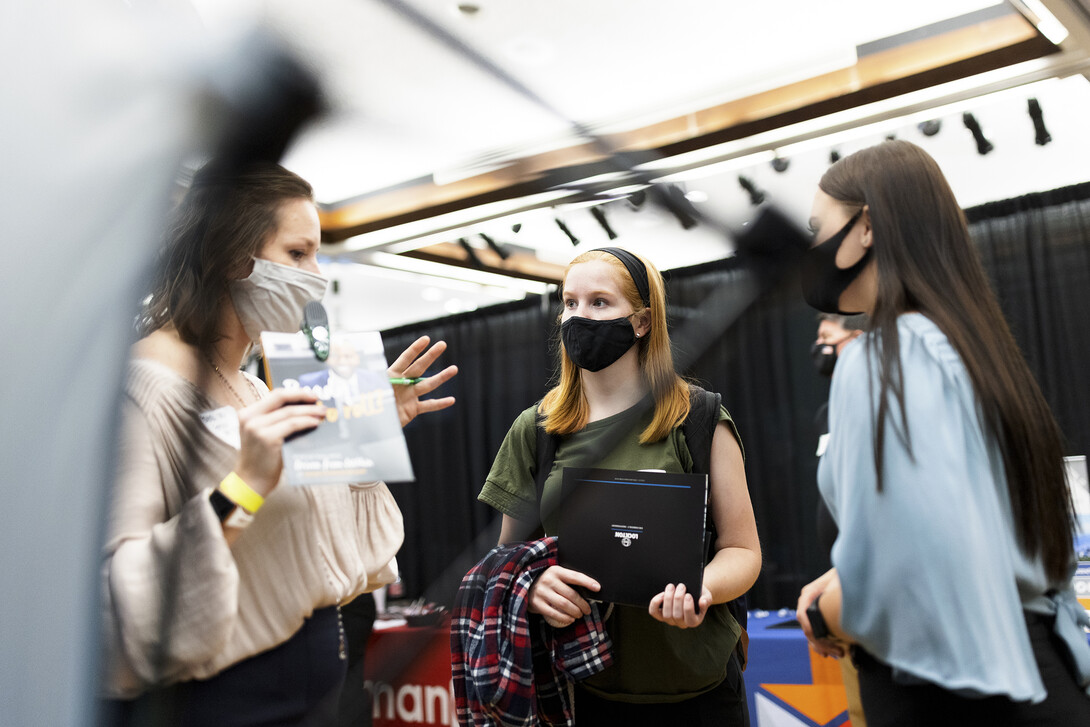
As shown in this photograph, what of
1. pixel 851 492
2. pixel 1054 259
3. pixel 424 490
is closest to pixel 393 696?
pixel 424 490

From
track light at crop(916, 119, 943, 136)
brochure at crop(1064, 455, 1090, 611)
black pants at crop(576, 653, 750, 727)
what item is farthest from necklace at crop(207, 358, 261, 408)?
brochure at crop(1064, 455, 1090, 611)

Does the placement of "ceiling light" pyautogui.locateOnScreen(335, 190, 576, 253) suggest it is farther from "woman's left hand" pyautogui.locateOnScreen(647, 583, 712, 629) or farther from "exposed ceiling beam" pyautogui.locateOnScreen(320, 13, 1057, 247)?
"woman's left hand" pyautogui.locateOnScreen(647, 583, 712, 629)

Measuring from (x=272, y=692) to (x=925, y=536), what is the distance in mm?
425

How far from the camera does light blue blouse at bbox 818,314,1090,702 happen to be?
1.53 feet

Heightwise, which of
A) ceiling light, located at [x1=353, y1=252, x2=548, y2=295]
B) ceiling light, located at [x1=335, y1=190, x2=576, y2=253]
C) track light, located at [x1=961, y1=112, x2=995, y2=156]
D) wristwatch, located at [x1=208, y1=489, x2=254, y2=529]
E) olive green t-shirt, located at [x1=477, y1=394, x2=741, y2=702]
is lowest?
olive green t-shirt, located at [x1=477, y1=394, x2=741, y2=702]

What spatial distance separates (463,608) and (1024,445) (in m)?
0.49

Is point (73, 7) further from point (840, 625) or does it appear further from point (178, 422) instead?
point (840, 625)

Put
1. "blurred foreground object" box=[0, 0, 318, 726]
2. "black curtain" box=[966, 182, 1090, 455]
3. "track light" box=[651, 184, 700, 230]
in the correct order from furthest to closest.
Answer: "black curtain" box=[966, 182, 1090, 455] → "track light" box=[651, 184, 700, 230] → "blurred foreground object" box=[0, 0, 318, 726]

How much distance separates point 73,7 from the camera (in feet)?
1.07

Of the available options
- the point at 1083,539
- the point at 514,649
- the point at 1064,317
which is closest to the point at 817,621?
the point at 514,649

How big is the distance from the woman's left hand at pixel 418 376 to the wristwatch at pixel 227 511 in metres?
0.13

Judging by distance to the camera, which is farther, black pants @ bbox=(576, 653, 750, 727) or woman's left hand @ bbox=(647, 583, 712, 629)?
black pants @ bbox=(576, 653, 750, 727)

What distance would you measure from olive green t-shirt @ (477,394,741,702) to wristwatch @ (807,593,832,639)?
0.67ft

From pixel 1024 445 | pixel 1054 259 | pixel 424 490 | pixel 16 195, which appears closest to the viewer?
pixel 16 195
